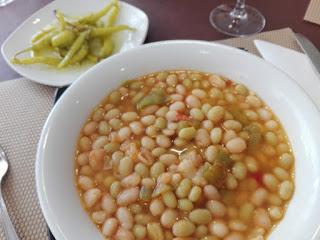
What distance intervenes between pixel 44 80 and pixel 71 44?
0.54ft

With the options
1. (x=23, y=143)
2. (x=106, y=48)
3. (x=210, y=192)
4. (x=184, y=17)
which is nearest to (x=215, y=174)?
(x=210, y=192)

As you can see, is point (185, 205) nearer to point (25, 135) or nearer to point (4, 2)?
point (25, 135)

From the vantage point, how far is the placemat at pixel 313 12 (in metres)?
1.36

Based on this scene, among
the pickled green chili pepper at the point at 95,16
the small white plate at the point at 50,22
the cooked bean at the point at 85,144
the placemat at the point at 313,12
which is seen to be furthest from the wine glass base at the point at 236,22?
the cooked bean at the point at 85,144

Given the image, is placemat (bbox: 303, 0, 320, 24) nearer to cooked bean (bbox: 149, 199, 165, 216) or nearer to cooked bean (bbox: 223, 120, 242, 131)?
cooked bean (bbox: 223, 120, 242, 131)

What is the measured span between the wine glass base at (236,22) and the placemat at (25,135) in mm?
86

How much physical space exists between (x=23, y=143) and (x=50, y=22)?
53 cm

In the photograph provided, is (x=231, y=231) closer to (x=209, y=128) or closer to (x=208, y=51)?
(x=209, y=128)

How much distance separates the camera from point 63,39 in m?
1.29

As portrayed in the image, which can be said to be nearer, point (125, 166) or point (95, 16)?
point (125, 166)

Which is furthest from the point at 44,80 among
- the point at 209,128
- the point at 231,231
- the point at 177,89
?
the point at 231,231

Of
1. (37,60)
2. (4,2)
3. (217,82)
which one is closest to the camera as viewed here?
(217,82)

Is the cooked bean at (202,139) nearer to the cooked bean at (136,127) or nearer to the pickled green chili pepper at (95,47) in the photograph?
the cooked bean at (136,127)

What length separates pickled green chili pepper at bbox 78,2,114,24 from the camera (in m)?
1.38
